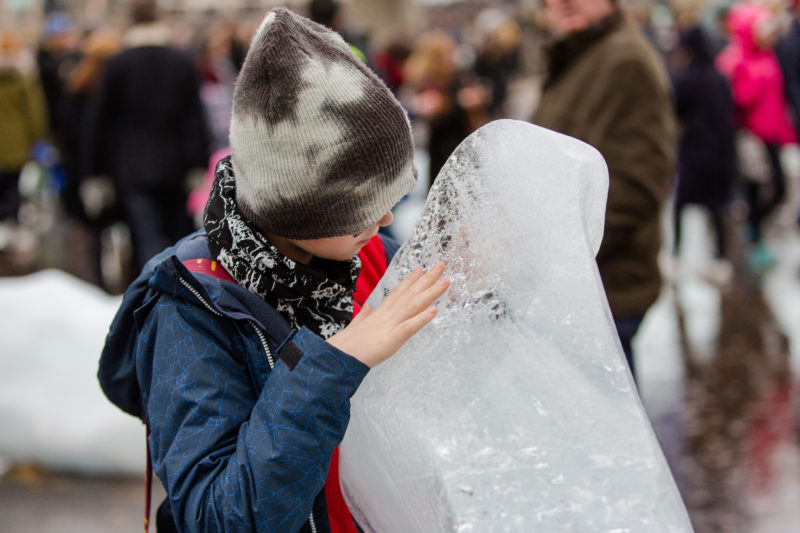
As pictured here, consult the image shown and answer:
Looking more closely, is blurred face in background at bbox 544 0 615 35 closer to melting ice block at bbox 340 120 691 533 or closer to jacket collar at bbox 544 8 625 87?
jacket collar at bbox 544 8 625 87

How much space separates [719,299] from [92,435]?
14.2 ft

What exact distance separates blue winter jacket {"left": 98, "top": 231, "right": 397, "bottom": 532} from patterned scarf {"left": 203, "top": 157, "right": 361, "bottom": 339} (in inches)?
1.5

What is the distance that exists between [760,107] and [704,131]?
73 centimetres

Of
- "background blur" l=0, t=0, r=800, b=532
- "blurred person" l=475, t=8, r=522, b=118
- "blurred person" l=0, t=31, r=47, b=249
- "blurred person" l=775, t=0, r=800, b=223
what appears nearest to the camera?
"background blur" l=0, t=0, r=800, b=532

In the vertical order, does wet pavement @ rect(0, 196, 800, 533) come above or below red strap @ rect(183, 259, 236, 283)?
below

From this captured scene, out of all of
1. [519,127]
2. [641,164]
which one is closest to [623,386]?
[519,127]

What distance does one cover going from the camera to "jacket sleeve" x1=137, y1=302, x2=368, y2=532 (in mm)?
1165

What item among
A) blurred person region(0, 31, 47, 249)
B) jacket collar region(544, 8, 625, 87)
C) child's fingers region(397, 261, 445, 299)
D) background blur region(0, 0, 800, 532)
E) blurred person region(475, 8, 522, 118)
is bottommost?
blurred person region(475, 8, 522, 118)

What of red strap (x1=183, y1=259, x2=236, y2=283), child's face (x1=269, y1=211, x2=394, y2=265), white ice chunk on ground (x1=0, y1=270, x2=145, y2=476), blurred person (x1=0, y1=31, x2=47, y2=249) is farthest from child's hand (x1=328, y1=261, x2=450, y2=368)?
blurred person (x1=0, y1=31, x2=47, y2=249)

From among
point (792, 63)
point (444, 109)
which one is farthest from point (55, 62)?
point (792, 63)

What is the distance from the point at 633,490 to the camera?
45.1 inches

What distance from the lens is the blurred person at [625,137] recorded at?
2.64m

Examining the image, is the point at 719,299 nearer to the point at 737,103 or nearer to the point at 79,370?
the point at 737,103

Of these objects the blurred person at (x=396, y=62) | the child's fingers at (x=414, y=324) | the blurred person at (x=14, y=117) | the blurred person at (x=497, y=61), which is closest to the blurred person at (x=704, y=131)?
the blurred person at (x=396, y=62)
